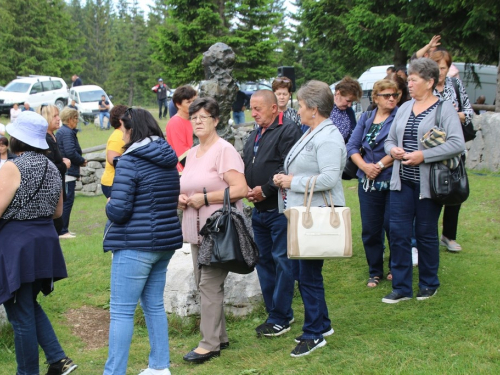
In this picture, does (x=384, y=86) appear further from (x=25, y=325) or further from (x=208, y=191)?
(x=25, y=325)

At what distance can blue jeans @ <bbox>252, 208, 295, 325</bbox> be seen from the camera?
4863 millimetres

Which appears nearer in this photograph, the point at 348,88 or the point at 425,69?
the point at 425,69

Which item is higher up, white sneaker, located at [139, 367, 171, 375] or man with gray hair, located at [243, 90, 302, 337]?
man with gray hair, located at [243, 90, 302, 337]

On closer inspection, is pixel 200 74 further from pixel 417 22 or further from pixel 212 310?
→ pixel 212 310

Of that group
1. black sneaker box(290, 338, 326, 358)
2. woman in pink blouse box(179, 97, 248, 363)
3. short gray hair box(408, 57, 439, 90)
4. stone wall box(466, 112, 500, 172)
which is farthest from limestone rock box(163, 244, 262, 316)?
stone wall box(466, 112, 500, 172)

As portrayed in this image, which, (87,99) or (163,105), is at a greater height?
(87,99)

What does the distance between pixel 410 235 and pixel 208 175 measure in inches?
78.5

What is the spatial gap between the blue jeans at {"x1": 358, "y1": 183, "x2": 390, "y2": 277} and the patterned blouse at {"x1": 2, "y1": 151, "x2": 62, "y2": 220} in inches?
116

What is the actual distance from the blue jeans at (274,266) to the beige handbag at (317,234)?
76cm

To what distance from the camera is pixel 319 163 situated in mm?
4230

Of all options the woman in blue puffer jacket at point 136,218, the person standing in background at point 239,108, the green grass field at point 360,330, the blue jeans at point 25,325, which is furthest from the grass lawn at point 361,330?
the person standing in background at point 239,108

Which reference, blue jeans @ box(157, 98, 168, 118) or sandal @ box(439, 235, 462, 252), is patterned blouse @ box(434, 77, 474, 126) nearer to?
sandal @ box(439, 235, 462, 252)

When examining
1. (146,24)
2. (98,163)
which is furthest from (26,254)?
(146,24)

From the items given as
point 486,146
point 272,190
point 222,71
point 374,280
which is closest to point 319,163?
point 272,190
